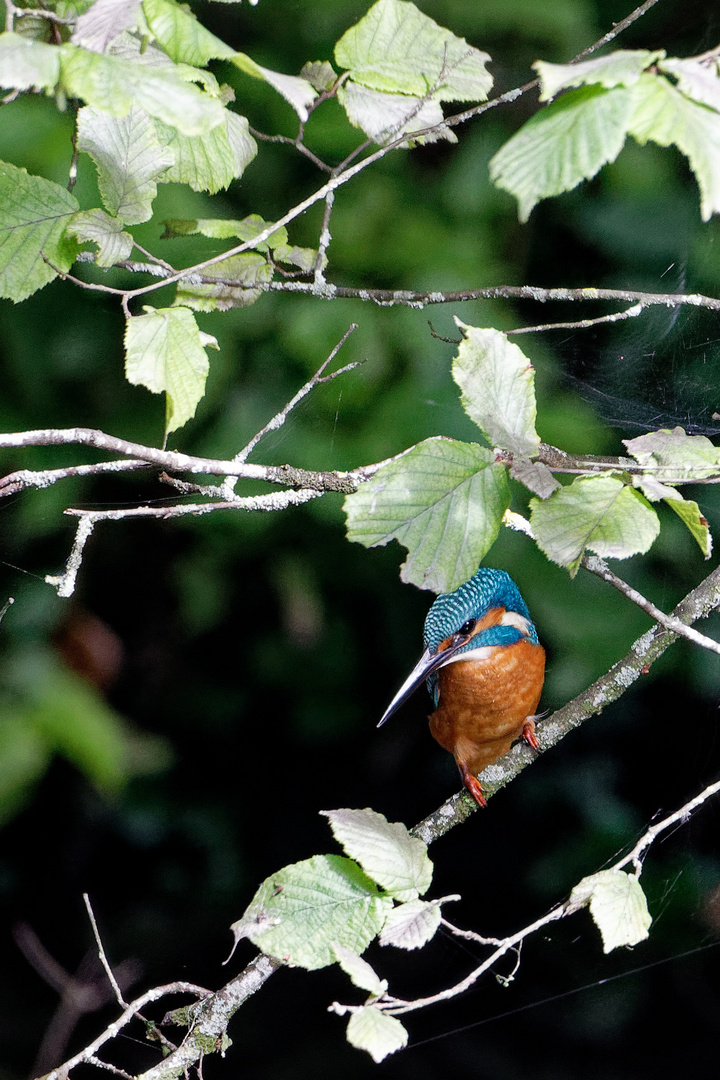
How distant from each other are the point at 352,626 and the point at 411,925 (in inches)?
33.2

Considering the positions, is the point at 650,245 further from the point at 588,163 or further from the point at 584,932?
the point at 584,932

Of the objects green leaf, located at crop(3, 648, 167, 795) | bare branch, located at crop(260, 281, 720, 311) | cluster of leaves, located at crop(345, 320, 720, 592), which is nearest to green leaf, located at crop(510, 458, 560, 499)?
cluster of leaves, located at crop(345, 320, 720, 592)

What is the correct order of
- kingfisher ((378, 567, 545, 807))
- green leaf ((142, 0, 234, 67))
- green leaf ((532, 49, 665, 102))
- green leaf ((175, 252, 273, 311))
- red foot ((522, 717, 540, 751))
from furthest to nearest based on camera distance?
kingfisher ((378, 567, 545, 807))
red foot ((522, 717, 540, 751))
green leaf ((175, 252, 273, 311))
green leaf ((142, 0, 234, 67))
green leaf ((532, 49, 665, 102))

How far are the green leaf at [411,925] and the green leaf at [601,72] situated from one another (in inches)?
18.5

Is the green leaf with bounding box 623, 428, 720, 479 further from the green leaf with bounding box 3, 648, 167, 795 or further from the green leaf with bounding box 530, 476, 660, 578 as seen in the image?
the green leaf with bounding box 3, 648, 167, 795

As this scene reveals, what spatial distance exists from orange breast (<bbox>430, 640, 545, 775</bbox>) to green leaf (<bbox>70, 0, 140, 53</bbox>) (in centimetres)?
77

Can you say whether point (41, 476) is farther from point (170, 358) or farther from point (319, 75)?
point (319, 75)

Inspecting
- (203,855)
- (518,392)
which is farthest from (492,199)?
(203,855)

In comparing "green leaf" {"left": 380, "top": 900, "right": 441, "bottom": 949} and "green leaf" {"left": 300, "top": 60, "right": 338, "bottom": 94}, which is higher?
"green leaf" {"left": 300, "top": 60, "right": 338, "bottom": 94}

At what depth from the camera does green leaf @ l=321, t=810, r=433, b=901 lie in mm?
554

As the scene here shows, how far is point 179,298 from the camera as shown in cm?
68

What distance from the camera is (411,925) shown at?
53 cm

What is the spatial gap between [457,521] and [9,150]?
0.78 metres

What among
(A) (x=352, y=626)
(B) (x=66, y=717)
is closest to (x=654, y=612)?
(B) (x=66, y=717)
